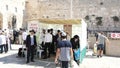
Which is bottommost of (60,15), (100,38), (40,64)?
(40,64)

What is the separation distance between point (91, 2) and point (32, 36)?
867 inches

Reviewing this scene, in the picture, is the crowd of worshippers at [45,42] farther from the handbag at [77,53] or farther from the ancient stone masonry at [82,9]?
the ancient stone masonry at [82,9]

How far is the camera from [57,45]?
9.55 meters

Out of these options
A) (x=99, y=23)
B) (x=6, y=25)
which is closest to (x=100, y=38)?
(x=6, y=25)

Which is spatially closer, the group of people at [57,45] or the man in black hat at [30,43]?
the group of people at [57,45]

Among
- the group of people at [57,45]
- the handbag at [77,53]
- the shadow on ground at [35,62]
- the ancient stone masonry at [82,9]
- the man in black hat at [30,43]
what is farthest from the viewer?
the ancient stone masonry at [82,9]

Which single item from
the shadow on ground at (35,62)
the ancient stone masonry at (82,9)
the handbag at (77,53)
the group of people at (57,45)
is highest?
the ancient stone masonry at (82,9)

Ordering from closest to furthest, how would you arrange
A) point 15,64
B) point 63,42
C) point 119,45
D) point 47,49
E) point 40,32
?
1. point 63,42
2. point 15,64
3. point 47,49
4. point 40,32
5. point 119,45

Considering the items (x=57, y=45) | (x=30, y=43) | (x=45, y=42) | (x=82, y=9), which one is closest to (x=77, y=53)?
(x=30, y=43)

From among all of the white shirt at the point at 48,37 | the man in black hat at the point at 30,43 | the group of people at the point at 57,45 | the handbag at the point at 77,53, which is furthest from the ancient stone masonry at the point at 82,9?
the handbag at the point at 77,53

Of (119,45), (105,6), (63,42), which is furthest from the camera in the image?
(105,6)

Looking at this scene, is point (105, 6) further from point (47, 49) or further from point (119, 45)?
point (47, 49)

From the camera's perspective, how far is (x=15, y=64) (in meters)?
12.6

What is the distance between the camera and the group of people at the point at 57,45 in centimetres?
873
